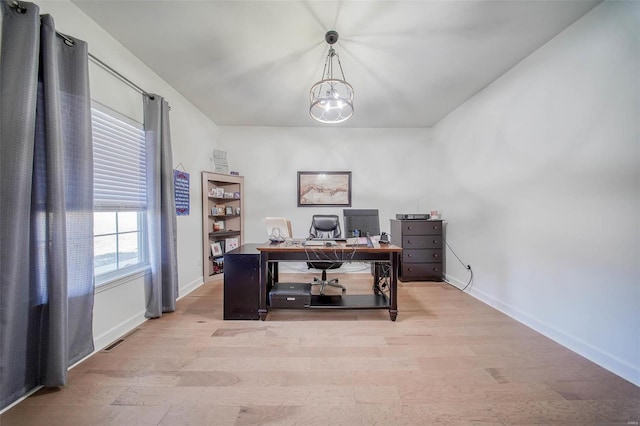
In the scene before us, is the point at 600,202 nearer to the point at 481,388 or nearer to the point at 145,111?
the point at 481,388

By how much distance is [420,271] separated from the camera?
11.2ft

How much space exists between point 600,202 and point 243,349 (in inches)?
117

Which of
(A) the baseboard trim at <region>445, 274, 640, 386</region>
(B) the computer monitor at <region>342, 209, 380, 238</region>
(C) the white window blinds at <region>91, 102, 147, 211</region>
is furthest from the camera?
(B) the computer monitor at <region>342, 209, 380, 238</region>

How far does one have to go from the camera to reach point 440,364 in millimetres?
1604

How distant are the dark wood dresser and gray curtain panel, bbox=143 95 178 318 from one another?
3.13 m

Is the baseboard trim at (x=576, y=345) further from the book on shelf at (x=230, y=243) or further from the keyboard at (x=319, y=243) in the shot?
the book on shelf at (x=230, y=243)

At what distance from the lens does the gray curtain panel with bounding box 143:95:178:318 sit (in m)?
2.22

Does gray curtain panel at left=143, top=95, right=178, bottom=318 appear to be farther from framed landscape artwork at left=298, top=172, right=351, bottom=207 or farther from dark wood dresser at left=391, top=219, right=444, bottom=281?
dark wood dresser at left=391, top=219, right=444, bottom=281

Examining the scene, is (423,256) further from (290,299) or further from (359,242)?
(290,299)

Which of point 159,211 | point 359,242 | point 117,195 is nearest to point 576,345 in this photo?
point 359,242

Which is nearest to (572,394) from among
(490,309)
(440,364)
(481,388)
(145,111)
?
(481,388)

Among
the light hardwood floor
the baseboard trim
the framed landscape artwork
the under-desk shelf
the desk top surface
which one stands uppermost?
the framed landscape artwork

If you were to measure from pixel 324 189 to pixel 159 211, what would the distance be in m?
2.46

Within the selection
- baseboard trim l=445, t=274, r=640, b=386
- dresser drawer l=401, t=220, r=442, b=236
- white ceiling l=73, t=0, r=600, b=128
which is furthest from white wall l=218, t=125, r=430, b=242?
baseboard trim l=445, t=274, r=640, b=386
